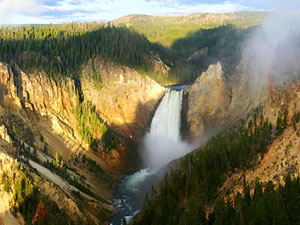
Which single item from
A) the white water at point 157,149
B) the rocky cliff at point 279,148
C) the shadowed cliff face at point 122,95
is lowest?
the white water at point 157,149

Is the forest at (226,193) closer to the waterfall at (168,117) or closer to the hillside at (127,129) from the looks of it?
the hillside at (127,129)

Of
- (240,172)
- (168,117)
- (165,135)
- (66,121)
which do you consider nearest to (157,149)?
(165,135)

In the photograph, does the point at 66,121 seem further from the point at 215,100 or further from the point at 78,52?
the point at 215,100

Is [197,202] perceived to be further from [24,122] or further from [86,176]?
[24,122]

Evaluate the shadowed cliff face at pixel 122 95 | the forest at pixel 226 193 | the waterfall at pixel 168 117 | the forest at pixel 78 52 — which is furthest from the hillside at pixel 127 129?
the waterfall at pixel 168 117

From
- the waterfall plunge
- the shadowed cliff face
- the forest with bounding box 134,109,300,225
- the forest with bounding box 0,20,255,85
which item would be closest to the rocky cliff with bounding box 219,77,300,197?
the forest with bounding box 134,109,300,225

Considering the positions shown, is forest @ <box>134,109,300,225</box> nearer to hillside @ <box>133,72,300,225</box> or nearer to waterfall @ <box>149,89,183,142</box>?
hillside @ <box>133,72,300,225</box>

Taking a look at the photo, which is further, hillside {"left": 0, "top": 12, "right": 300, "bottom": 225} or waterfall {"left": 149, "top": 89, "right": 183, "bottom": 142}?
waterfall {"left": 149, "top": 89, "right": 183, "bottom": 142}

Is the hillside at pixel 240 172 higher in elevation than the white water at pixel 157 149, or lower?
higher

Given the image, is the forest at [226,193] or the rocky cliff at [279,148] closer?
the forest at [226,193]
